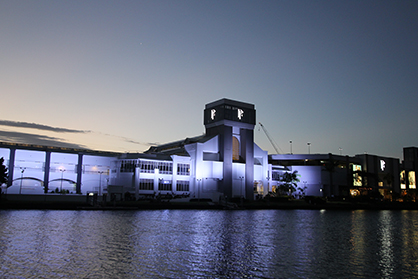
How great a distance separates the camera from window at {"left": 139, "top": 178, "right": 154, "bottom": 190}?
289ft

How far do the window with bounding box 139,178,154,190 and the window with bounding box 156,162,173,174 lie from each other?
389 cm

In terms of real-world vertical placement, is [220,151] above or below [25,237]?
above

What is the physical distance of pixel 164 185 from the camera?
91.6 m

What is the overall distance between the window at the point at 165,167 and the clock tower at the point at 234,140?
13755 mm

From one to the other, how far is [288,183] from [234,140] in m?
24.4

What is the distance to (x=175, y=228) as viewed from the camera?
39188mm

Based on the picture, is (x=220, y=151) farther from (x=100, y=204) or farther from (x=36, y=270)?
(x=36, y=270)

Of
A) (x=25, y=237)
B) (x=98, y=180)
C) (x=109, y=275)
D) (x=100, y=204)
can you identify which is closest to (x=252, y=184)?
(x=98, y=180)

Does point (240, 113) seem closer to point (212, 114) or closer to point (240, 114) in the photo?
point (240, 114)

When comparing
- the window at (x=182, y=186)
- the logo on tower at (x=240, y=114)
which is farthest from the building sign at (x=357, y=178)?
the window at (x=182, y=186)

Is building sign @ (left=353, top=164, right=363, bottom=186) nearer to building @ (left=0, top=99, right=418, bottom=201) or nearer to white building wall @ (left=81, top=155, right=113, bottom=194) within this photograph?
building @ (left=0, top=99, right=418, bottom=201)

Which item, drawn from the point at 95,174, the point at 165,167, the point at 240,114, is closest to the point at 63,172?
the point at 95,174

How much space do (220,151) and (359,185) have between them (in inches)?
2332

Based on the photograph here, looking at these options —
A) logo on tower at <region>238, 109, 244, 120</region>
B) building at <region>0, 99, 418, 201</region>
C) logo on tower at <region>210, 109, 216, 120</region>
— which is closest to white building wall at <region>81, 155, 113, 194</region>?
building at <region>0, 99, 418, 201</region>
